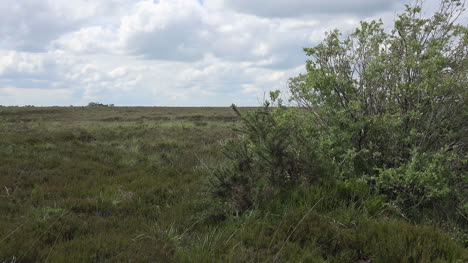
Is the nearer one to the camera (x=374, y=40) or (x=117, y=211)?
(x=117, y=211)

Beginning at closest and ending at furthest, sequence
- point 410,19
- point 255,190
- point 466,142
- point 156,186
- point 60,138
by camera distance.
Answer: point 255,190 → point 466,142 → point 410,19 → point 156,186 → point 60,138

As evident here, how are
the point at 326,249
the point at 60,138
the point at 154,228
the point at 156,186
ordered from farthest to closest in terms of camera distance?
the point at 60,138 < the point at 156,186 < the point at 154,228 < the point at 326,249

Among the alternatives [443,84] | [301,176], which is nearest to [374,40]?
[443,84]

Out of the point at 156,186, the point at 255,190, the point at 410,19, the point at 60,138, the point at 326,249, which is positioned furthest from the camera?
the point at 60,138

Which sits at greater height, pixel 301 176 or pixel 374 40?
pixel 374 40

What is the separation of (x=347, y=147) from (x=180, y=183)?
3.55 metres

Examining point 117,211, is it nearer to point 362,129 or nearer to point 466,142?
point 362,129

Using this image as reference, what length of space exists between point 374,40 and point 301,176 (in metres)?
2.95

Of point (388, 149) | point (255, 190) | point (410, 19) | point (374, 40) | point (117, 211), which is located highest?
point (410, 19)

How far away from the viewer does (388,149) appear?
17.2 feet

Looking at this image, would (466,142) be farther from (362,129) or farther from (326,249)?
(326,249)

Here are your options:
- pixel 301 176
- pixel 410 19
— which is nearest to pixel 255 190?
pixel 301 176

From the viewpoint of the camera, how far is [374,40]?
19.4 ft

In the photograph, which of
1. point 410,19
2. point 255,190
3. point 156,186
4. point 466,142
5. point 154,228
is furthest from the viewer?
point 156,186
